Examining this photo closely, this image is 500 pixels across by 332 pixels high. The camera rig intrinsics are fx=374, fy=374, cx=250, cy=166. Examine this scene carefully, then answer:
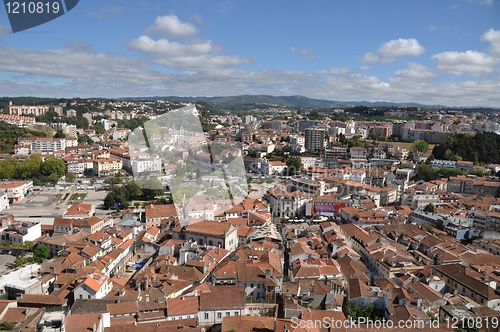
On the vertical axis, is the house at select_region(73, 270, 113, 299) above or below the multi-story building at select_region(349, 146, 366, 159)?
below

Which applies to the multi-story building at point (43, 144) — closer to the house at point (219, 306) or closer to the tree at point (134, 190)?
the tree at point (134, 190)

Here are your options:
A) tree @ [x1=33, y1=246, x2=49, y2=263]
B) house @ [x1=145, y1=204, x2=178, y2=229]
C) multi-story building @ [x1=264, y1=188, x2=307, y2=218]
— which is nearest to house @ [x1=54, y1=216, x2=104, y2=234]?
tree @ [x1=33, y1=246, x2=49, y2=263]

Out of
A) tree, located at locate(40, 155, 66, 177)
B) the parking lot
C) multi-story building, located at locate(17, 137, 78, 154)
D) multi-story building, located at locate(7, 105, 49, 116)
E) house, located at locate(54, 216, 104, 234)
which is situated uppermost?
multi-story building, located at locate(7, 105, 49, 116)

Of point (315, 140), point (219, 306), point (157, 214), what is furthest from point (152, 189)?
point (315, 140)

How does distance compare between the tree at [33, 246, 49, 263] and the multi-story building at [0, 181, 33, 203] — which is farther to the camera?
the multi-story building at [0, 181, 33, 203]

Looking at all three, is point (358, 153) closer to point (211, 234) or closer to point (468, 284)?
point (211, 234)

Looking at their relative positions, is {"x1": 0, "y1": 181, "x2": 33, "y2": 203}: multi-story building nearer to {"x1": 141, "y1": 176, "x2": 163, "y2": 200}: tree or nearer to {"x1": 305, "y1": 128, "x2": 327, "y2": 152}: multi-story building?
{"x1": 141, "y1": 176, "x2": 163, "y2": 200}: tree

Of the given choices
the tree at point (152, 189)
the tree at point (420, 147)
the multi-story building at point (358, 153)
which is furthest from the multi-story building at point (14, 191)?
the tree at point (420, 147)

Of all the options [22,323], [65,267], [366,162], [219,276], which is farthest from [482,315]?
[366,162]
